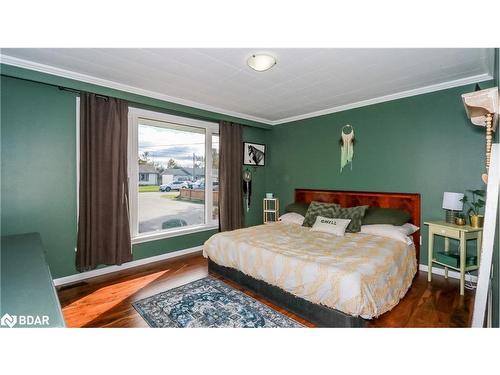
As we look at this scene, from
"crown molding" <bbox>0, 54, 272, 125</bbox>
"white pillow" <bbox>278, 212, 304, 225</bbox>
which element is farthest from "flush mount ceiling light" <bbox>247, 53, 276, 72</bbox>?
"white pillow" <bbox>278, 212, 304, 225</bbox>

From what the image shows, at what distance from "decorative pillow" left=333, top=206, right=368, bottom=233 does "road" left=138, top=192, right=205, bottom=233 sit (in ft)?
7.99

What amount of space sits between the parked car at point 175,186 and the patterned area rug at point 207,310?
1768 millimetres

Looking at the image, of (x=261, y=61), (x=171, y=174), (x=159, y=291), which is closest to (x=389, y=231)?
(x=261, y=61)

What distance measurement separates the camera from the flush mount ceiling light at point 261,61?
90.3 inches

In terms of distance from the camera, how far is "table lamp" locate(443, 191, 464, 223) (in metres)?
2.78

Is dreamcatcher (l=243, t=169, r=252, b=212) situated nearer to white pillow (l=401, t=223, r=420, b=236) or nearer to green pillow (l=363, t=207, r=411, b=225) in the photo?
green pillow (l=363, t=207, r=411, b=225)

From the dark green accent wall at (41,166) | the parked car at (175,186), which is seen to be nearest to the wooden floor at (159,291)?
the dark green accent wall at (41,166)

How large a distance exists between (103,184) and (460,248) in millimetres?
4360

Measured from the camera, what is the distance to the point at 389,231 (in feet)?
9.70

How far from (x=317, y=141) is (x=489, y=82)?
2318mm

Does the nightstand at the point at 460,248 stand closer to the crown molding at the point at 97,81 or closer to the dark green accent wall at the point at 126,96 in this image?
the dark green accent wall at the point at 126,96
